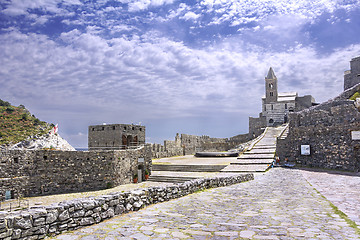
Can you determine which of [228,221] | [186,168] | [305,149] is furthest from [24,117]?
[228,221]

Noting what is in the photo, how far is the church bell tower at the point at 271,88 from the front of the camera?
7200cm

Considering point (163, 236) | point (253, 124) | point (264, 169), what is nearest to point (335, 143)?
point (264, 169)

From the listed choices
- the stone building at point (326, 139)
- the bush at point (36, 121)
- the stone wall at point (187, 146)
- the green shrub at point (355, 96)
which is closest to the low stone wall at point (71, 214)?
the stone building at point (326, 139)

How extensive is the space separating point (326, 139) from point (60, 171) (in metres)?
23.2

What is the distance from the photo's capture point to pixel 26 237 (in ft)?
17.1

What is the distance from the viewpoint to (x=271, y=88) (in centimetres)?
7319

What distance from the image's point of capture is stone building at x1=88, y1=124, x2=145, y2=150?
35750 millimetres

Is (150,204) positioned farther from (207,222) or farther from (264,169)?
(264,169)

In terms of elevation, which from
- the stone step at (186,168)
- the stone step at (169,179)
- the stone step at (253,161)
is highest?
the stone step at (253,161)

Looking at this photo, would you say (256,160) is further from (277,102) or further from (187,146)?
(277,102)

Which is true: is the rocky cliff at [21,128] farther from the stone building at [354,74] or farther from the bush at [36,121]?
the stone building at [354,74]

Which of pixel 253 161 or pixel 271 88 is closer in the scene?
pixel 253 161

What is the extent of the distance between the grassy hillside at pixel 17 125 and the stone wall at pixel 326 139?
47911 millimetres

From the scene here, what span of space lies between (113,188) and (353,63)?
43.0 meters
